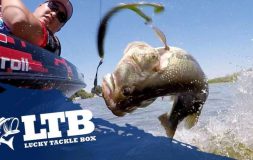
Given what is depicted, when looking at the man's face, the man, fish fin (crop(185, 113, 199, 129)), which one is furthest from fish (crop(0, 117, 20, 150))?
fish fin (crop(185, 113, 199, 129))

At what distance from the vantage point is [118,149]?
19.7 ft

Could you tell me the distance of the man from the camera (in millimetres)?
5050

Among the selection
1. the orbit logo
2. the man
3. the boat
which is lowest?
the orbit logo

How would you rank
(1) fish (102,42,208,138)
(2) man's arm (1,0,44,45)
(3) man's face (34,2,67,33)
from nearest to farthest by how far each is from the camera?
(1) fish (102,42,208,138), (2) man's arm (1,0,44,45), (3) man's face (34,2,67,33)

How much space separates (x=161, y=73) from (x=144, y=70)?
20 centimetres

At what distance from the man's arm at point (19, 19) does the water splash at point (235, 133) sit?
8.21 ft

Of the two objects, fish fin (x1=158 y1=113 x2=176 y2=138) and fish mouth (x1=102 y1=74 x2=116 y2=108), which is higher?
fish mouth (x1=102 y1=74 x2=116 y2=108)

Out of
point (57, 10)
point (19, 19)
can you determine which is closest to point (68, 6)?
point (57, 10)

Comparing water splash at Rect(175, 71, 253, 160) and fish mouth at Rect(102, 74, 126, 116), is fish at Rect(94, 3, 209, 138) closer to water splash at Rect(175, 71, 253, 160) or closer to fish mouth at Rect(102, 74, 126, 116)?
fish mouth at Rect(102, 74, 126, 116)

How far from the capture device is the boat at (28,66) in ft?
17.3

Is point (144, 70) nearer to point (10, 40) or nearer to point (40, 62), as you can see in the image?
point (10, 40)

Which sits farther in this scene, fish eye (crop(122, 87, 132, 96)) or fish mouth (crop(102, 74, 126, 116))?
fish eye (crop(122, 87, 132, 96))

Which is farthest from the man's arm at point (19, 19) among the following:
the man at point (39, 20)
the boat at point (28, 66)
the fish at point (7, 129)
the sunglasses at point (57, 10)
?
the fish at point (7, 129)

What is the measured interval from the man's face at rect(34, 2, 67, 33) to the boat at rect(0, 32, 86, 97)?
437mm
